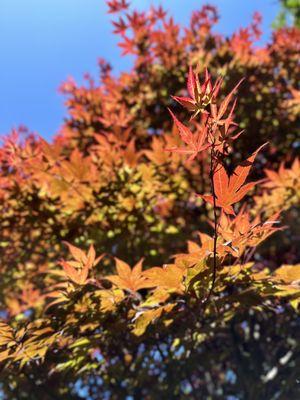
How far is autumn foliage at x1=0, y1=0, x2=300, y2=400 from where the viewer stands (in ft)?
5.37

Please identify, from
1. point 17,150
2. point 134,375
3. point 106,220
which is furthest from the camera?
point 134,375

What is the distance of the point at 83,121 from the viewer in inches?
163

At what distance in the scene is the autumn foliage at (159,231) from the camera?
5.37ft

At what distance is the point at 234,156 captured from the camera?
161 inches

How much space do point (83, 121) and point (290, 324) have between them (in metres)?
2.72

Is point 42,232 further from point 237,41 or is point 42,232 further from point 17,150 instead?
point 237,41

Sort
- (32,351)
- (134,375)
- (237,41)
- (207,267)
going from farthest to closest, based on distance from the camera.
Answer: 1. (237,41)
2. (134,375)
3. (32,351)
4. (207,267)

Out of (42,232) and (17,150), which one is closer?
(17,150)

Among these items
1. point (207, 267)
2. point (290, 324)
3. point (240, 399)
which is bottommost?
→ point (240, 399)

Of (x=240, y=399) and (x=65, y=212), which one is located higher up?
(x=65, y=212)

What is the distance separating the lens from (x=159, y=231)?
3139 millimetres

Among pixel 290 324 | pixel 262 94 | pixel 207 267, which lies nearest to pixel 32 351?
pixel 207 267

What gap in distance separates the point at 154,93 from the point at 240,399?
111 inches

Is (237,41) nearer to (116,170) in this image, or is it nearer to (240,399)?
(116,170)
